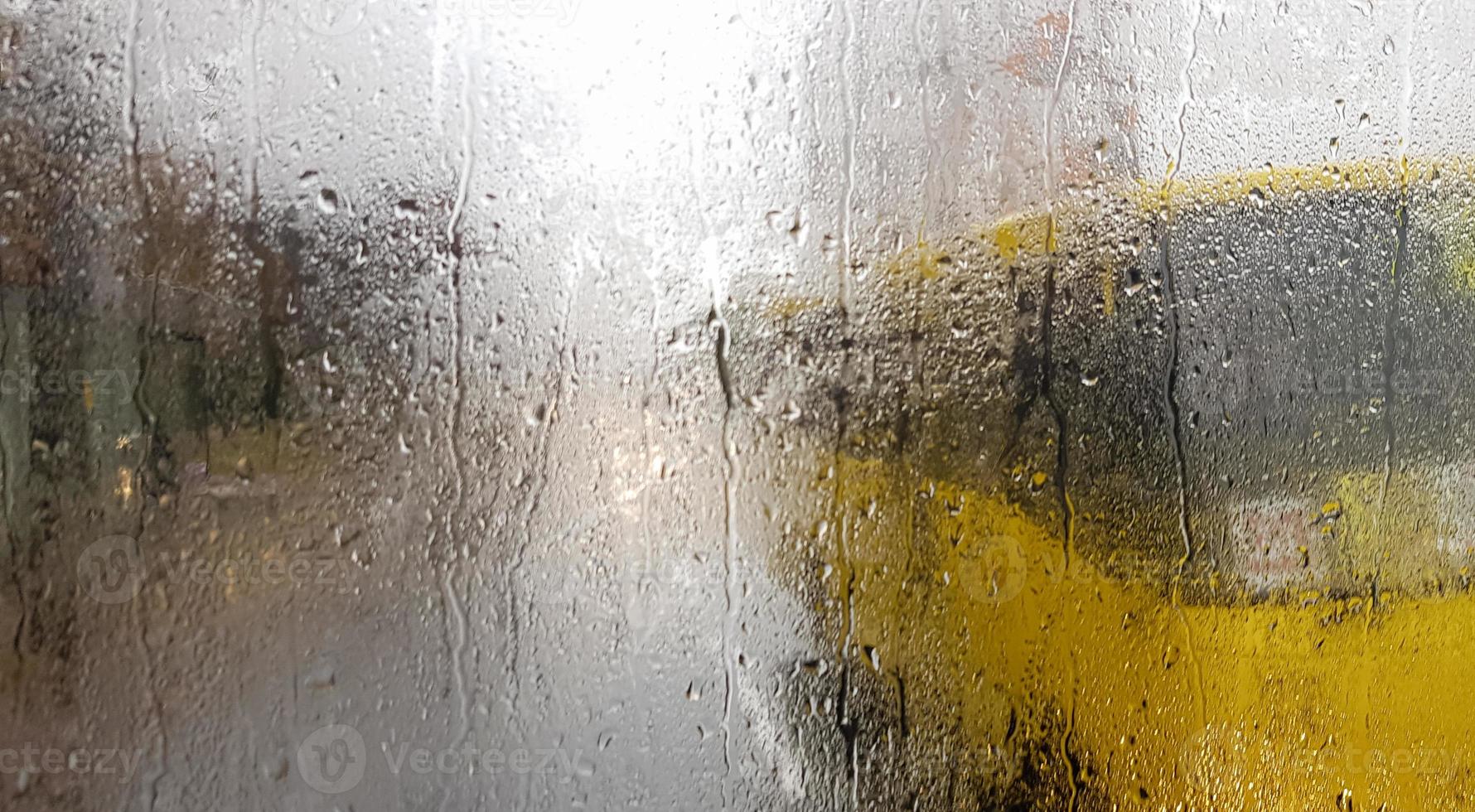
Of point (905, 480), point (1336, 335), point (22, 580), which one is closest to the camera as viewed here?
Answer: point (22, 580)

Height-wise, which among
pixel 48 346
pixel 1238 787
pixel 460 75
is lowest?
pixel 1238 787

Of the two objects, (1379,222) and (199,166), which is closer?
(199,166)

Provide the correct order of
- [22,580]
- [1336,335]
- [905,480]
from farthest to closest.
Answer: [1336,335], [905,480], [22,580]

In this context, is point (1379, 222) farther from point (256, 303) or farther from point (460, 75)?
point (256, 303)

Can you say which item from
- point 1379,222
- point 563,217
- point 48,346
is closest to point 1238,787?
point 1379,222

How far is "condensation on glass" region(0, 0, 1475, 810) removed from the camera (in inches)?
25.4

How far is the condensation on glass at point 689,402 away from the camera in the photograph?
25.4 inches

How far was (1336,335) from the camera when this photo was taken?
876 millimetres

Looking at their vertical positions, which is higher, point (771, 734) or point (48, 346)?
point (48, 346)

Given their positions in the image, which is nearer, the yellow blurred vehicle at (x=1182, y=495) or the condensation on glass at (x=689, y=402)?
the condensation on glass at (x=689, y=402)

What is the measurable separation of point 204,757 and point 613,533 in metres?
0.33

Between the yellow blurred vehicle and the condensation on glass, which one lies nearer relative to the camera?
the condensation on glass

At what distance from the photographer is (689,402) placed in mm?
712

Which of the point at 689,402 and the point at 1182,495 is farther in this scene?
the point at 1182,495
